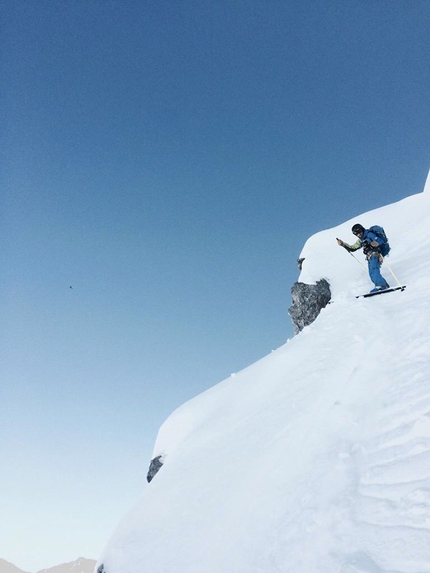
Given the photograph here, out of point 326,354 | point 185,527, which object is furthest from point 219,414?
point 185,527

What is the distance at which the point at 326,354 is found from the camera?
26.0 ft

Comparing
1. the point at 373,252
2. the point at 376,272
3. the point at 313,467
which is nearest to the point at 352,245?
Answer: the point at 373,252

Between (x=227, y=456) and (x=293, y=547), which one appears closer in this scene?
(x=293, y=547)

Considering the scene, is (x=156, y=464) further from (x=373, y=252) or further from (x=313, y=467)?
(x=373, y=252)

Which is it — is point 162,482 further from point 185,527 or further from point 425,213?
point 425,213

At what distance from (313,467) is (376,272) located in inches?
316

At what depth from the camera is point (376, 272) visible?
1111 centimetres

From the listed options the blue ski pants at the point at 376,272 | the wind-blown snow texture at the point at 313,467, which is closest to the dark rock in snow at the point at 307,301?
the blue ski pants at the point at 376,272

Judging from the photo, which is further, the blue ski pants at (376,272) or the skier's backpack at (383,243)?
the skier's backpack at (383,243)

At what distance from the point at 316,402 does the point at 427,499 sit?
2908mm

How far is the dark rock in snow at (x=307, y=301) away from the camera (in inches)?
585

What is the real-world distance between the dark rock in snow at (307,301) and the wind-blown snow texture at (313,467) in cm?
478

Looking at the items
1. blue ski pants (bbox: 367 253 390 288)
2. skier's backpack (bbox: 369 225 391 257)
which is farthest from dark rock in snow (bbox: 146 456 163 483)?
skier's backpack (bbox: 369 225 391 257)

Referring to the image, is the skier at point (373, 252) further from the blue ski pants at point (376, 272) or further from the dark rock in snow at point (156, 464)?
the dark rock in snow at point (156, 464)
